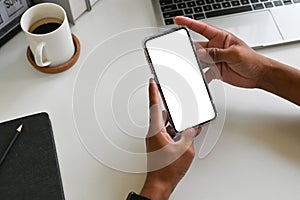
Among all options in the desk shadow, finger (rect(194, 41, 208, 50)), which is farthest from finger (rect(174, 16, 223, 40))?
the desk shadow

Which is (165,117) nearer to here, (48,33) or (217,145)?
(217,145)

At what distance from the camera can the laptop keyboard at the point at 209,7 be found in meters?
0.79

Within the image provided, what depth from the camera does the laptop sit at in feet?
2.51

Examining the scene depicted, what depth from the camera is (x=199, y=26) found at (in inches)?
28.2

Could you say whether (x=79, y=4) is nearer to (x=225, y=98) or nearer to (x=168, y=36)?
(x=168, y=36)

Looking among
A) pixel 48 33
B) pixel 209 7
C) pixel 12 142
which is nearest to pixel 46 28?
pixel 48 33

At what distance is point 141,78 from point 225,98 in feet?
0.44

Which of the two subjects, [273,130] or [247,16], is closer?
[273,130]

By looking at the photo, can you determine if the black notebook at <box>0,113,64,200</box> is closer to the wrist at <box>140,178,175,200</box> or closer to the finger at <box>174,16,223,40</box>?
the wrist at <box>140,178,175,200</box>

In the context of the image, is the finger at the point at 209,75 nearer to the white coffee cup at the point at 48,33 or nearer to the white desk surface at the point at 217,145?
the white desk surface at the point at 217,145

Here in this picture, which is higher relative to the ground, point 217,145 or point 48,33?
point 48,33

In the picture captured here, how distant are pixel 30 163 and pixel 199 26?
330 millimetres

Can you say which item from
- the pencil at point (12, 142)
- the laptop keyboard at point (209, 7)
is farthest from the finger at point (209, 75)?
the pencil at point (12, 142)

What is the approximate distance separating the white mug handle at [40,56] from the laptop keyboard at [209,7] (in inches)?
8.7
